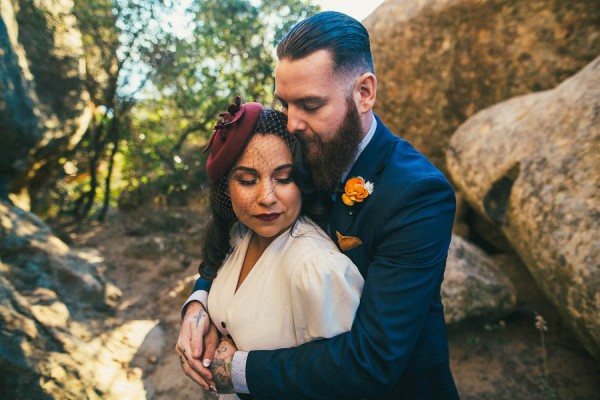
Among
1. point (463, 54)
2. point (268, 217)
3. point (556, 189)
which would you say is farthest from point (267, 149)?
point (463, 54)

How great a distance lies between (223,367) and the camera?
1656 millimetres

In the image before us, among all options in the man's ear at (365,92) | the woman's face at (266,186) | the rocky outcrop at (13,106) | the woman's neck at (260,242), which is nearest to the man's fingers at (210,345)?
the woman's neck at (260,242)

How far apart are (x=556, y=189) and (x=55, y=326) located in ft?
14.3

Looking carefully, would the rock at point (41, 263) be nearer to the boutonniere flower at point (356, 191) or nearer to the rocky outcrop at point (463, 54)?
the boutonniere flower at point (356, 191)

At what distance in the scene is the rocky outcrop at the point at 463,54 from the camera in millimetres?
4121

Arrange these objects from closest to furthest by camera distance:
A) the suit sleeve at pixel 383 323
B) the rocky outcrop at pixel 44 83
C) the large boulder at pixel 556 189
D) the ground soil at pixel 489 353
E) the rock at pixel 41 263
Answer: the suit sleeve at pixel 383 323 < the large boulder at pixel 556 189 < the ground soil at pixel 489 353 < the rock at pixel 41 263 < the rocky outcrop at pixel 44 83

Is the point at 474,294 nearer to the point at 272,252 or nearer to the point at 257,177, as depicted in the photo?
the point at 272,252

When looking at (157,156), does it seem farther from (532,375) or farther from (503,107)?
(532,375)

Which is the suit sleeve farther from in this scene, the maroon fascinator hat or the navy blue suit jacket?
the maroon fascinator hat

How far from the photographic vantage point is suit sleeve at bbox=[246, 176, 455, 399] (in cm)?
141

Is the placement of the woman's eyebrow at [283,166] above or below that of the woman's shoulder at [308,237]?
above

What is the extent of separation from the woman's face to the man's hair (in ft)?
1.84

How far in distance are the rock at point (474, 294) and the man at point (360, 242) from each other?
66.8 inches

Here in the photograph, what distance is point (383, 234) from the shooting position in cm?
160
